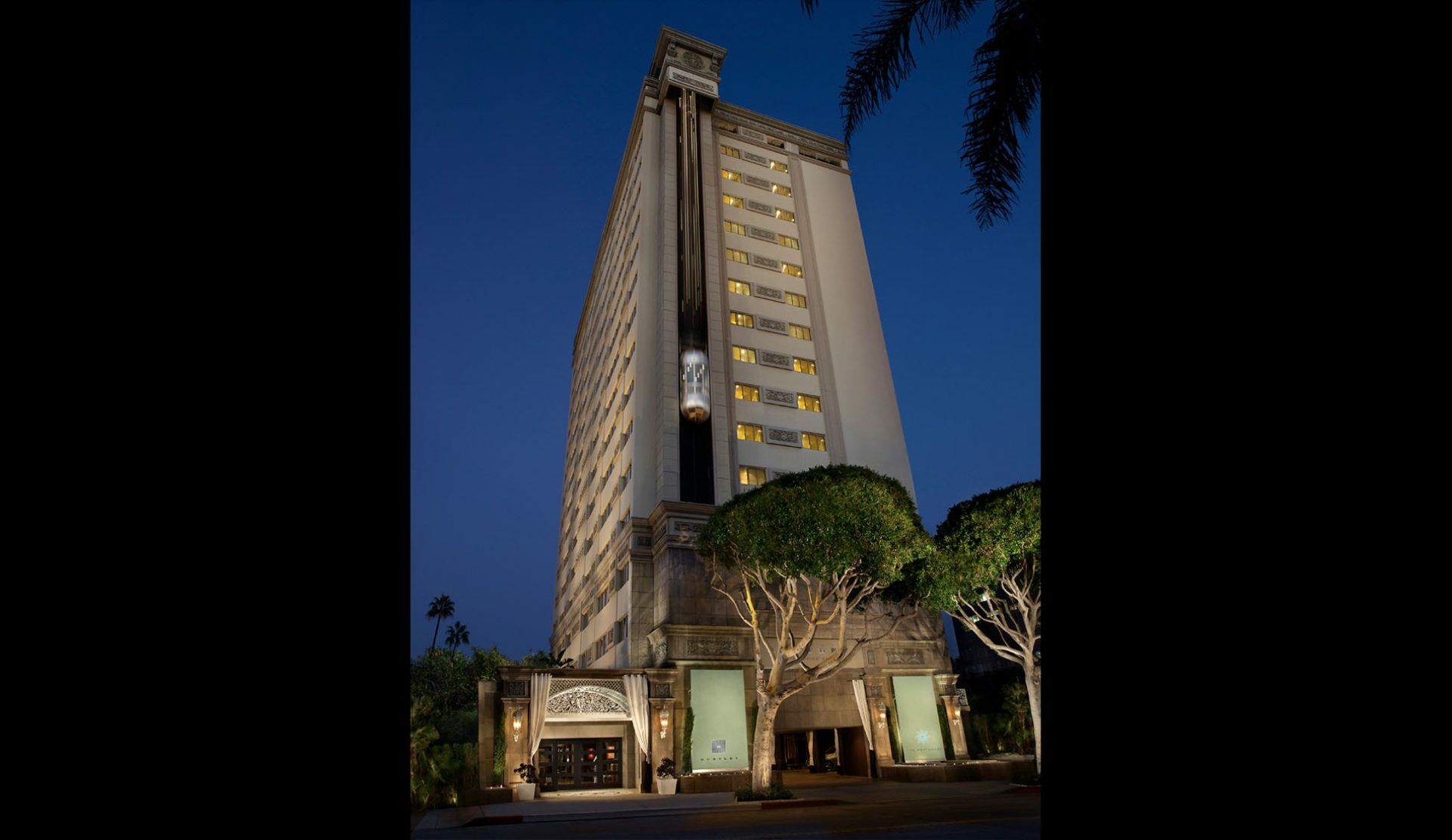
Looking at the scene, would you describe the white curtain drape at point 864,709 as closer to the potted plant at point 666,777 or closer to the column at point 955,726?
the column at point 955,726

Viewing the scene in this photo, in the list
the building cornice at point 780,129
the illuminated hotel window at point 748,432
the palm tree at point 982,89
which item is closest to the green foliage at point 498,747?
the illuminated hotel window at point 748,432

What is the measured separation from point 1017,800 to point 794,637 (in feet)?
52.2

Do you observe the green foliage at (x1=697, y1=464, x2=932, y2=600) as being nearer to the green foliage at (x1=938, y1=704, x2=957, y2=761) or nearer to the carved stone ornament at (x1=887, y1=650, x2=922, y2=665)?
the carved stone ornament at (x1=887, y1=650, x2=922, y2=665)

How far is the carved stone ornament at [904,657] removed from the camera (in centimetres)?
3866

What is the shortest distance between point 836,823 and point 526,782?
1606cm

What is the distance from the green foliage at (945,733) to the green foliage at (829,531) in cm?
1187

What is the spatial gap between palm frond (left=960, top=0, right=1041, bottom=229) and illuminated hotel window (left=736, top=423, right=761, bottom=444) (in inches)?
1340

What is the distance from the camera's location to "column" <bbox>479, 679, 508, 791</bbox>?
29.6 meters

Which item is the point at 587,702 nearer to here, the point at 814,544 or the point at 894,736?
the point at 814,544

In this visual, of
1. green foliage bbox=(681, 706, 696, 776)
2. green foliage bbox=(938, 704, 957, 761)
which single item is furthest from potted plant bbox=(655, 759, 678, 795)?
green foliage bbox=(938, 704, 957, 761)
